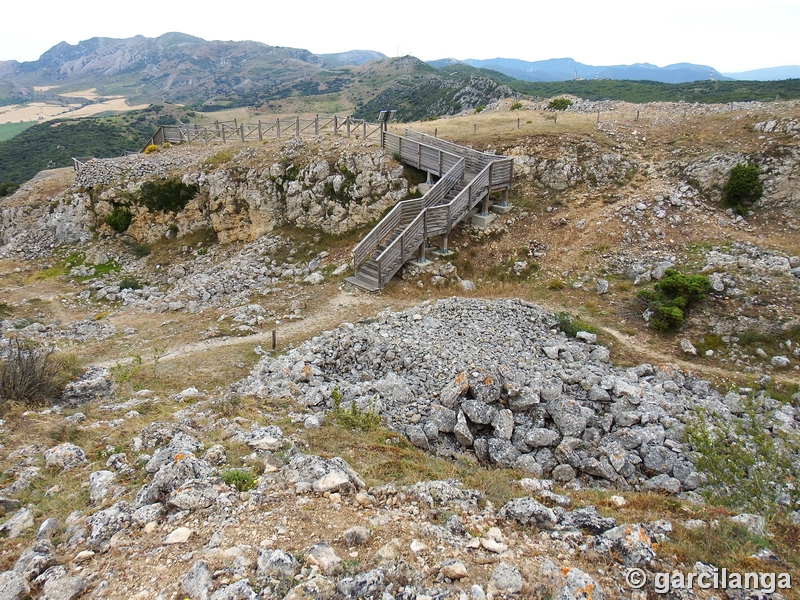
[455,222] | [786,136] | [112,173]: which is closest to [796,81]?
[786,136]

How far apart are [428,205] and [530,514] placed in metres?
17.0

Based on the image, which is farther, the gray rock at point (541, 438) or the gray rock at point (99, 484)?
the gray rock at point (541, 438)

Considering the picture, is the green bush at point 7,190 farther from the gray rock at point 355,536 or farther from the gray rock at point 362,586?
the gray rock at point 362,586

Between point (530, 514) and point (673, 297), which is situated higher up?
point (673, 297)

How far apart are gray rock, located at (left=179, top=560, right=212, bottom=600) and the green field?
206 metres

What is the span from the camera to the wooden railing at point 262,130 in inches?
1107

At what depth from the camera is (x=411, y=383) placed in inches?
465

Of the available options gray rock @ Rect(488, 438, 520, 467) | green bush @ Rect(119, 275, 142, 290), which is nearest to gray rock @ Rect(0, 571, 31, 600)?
gray rock @ Rect(488, 438, 520, 467)

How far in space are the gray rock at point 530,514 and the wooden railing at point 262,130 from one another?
24608 millimetres

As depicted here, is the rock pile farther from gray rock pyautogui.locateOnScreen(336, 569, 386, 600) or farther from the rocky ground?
gray rock pyautogui.locateOnScreen(336, 569, 386, 600)

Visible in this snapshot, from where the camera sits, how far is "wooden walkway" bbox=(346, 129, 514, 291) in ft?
63.6

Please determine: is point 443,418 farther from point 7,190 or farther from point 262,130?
point 7,190

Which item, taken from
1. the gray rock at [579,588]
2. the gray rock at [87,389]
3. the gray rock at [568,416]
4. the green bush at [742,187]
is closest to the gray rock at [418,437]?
the gray rock at [568,416]

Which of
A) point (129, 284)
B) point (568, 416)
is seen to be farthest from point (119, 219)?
point (568, 416)
